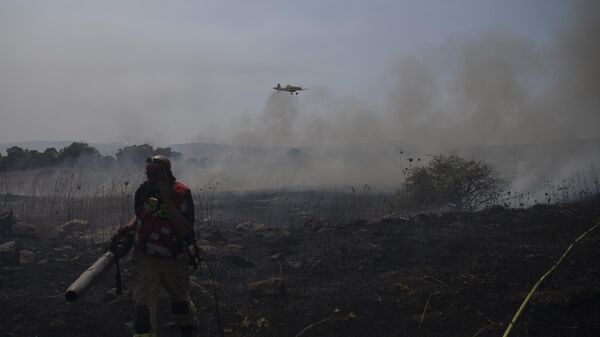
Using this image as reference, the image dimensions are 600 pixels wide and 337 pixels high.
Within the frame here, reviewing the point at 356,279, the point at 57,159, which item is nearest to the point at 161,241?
the point at 356,279

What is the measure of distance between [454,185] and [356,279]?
34.7 ft

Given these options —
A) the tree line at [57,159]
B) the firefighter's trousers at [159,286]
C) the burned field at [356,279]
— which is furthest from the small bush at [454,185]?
the tree line at [57,159]

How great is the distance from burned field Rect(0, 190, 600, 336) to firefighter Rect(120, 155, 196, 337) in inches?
23.1

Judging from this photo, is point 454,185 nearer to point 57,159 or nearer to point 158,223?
point 158,223

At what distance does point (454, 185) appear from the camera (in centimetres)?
1822

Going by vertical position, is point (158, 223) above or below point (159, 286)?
above

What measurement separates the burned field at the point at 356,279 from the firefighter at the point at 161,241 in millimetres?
586

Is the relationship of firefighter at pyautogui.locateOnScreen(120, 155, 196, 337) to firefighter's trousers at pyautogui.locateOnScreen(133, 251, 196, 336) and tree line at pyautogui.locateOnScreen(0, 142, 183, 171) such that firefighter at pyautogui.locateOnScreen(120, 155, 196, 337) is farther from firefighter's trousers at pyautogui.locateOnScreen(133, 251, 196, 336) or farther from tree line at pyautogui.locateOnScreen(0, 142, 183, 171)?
tree line at pyautogui.locateOnScreen(0, 142, 183, 171)

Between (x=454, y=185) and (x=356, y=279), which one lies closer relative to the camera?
(x=356, y=279)

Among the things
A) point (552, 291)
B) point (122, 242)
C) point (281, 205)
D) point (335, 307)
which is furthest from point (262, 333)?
point (281, 205)

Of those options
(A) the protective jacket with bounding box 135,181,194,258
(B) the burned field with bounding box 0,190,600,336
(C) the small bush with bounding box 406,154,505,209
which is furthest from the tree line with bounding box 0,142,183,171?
(A) the protective jacket with bounding box 135,181,194,258

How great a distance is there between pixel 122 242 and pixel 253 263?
5.07 m

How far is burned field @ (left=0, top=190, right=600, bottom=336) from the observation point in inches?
249

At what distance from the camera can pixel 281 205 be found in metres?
23.3
